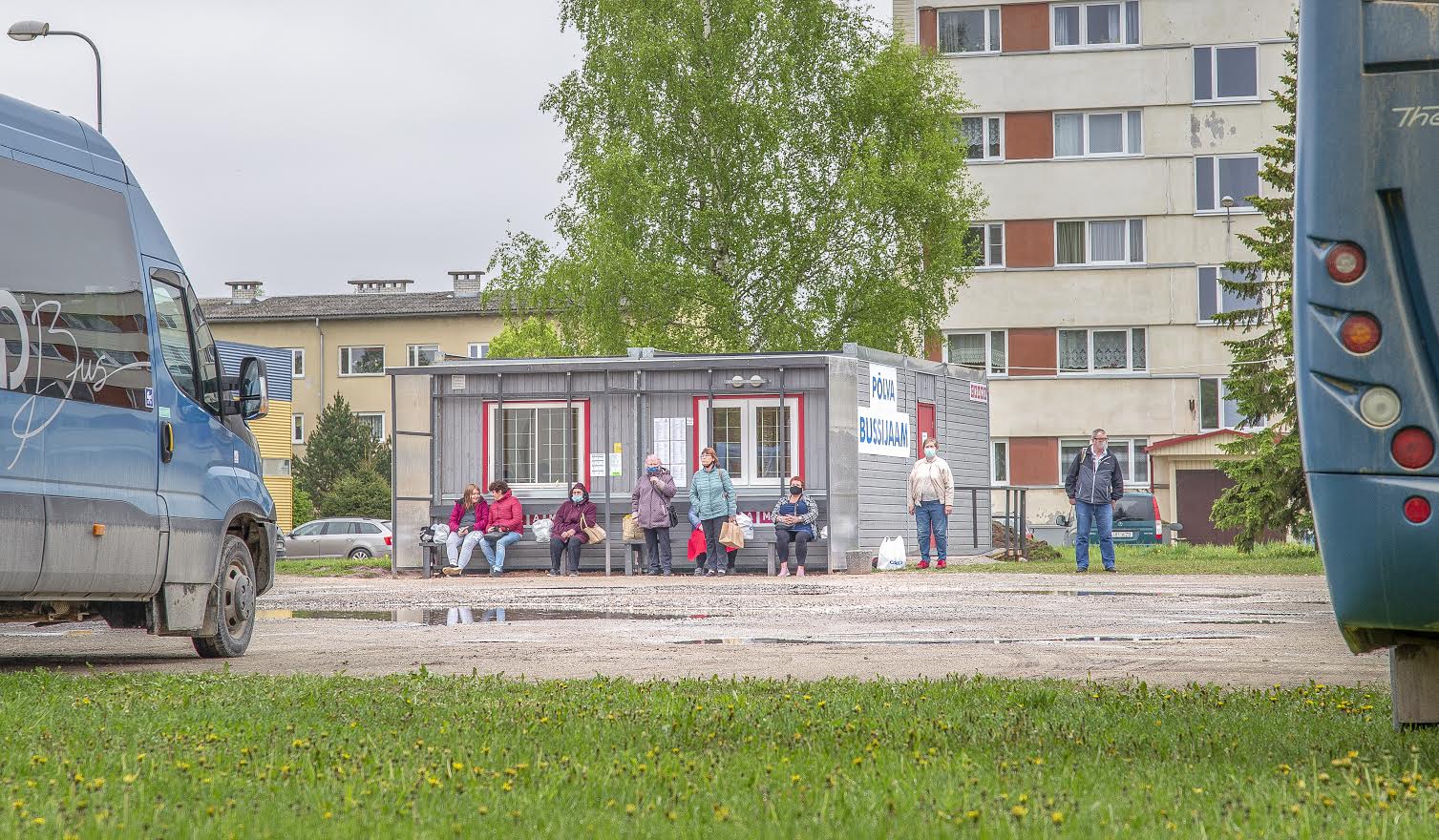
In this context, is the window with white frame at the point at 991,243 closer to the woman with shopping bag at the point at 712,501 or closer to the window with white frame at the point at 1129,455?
the window with white frame at the point at 1129,455

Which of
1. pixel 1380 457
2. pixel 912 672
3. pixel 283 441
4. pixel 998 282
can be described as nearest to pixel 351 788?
pixel 1380 457

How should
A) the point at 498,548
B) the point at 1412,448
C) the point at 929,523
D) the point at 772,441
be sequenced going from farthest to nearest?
the point at 772,441 < the point at 498,548 < the point at 929,523 < the point at 1412,448

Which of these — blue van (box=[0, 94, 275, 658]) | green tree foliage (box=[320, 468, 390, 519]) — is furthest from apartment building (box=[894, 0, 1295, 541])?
blue van (box=[0, 94, 275, 658])

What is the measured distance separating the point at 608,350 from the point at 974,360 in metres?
14.9

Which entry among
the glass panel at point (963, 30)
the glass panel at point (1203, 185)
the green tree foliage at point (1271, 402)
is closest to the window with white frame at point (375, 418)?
the glass panel at point (963, 30)

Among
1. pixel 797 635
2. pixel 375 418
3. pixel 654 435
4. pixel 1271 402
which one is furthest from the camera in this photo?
pixel 375 418

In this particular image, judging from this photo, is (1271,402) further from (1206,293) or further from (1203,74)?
(1203,74)

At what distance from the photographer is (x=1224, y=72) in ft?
166

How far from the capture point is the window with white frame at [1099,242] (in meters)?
50.6

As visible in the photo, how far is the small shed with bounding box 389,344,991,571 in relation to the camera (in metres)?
27.0

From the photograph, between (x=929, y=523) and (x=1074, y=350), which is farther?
(x=1074, y=350)

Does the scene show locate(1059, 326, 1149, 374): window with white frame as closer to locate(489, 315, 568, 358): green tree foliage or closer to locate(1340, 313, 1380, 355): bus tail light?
locate(489, 315, 568, 358): green tree foliage

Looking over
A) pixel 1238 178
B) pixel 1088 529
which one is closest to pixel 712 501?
pixel 1088 529

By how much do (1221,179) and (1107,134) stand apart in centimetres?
342
